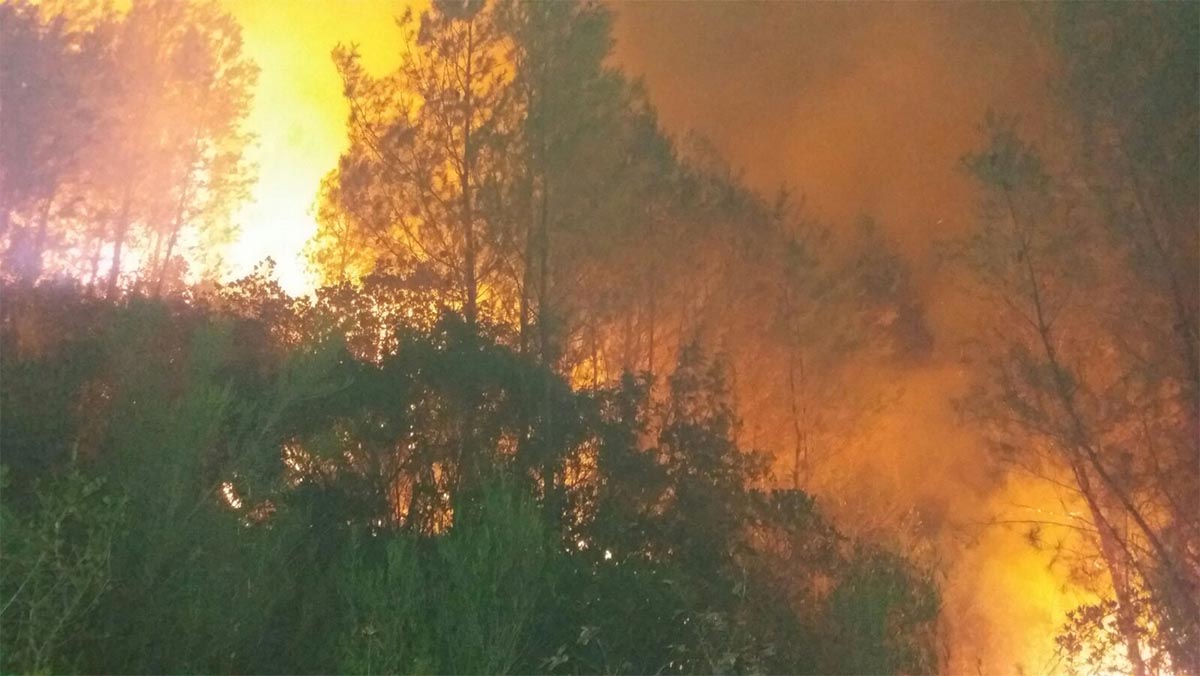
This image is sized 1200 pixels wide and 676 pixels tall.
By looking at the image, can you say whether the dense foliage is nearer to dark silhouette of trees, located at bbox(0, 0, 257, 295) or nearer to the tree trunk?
dark silhouette of trees, located at bbox(0, 0, 257, 295)

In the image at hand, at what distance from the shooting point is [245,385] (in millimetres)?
11555

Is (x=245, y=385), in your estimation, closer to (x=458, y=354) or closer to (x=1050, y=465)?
(x=458, y=354)

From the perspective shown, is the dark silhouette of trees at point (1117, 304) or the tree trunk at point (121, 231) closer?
the dark silhouette of trees at point (1117, 304)

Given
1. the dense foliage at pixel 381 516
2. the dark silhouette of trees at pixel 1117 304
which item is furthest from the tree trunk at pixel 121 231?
the dark silhouette of trees at pixel 1117 304

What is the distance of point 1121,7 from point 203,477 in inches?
532

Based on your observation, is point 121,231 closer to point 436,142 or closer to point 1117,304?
point 436,142

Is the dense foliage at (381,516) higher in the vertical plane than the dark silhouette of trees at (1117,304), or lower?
lower

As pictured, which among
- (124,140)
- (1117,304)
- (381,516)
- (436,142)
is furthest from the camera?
(124,140)

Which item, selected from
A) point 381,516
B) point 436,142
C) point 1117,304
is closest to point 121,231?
point 436,142

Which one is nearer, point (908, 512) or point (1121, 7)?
point (1121, 7)

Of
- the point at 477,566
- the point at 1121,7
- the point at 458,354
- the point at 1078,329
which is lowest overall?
the point at 477,566

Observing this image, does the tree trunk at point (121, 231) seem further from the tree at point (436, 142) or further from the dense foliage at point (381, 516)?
the tree at point (436, 142)

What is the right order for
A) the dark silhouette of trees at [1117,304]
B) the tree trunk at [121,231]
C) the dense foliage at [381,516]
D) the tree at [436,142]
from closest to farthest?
1. the dense foliage at [381,516]
2. the dark silhouette of trees at [1117,304]
3. the tree at [436,142]
4. the tree trunk at [121,231]

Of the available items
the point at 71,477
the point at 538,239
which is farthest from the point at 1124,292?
the point at 71,477
